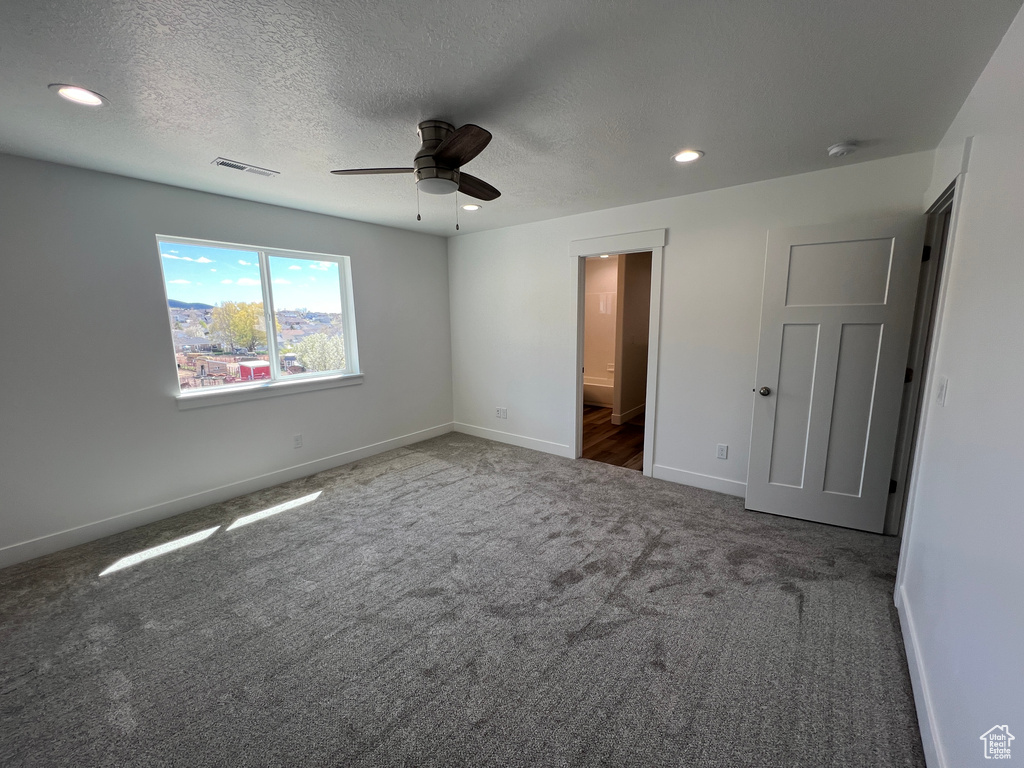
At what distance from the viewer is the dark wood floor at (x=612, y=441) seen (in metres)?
4.20

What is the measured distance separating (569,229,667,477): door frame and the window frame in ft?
7.39

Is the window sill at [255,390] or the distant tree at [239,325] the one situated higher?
the distant tree at [239,325]

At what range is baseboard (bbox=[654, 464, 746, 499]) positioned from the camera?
129 inches

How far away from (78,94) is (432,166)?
4.79ft

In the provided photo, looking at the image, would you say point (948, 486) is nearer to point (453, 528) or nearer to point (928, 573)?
point (928, 573)

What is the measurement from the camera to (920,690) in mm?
1490

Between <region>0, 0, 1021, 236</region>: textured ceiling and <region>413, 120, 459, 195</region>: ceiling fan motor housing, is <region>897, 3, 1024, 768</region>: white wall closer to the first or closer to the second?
<region>0, 0, 1021, 236</region>: textured ceiling

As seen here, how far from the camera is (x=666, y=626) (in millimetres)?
1920

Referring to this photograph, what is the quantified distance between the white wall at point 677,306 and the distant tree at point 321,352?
4.66ft

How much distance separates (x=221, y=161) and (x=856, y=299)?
13.3 feet

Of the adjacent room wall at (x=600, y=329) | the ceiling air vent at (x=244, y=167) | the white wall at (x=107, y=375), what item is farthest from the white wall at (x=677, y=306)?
the ceiling air vent at (x=244, y=167)

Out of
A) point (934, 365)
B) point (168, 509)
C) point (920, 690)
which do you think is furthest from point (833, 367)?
point (168, 509)

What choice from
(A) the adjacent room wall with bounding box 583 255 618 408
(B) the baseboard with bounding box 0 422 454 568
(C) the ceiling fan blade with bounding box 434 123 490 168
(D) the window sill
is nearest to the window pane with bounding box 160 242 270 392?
(D) the window sill

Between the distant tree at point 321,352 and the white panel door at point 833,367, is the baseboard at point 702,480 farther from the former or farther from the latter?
the distant tree at point 321,352
